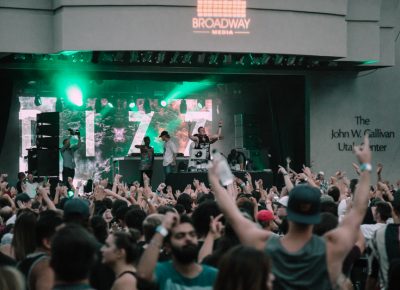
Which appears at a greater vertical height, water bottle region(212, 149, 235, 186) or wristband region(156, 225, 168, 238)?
water bottle region(212, 149, 235, 186)

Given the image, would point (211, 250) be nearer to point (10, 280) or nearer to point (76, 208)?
point (76, 208)

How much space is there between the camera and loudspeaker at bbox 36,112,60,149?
994 inches

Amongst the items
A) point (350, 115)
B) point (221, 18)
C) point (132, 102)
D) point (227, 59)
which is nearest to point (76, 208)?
point (221, 18)

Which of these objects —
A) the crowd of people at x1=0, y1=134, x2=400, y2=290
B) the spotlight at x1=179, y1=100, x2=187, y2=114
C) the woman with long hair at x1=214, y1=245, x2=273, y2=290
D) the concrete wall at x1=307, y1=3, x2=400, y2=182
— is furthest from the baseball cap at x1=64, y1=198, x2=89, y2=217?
the spotlight at x1=179, y1=100, x2=187, y2=114

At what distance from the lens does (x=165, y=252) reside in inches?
289

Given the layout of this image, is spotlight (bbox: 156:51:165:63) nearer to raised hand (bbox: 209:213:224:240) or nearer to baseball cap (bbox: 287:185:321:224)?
A: raised hand (bbox: 209:213:224:240)

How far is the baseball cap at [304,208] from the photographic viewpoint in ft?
18.5

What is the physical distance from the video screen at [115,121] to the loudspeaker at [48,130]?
7.51 m

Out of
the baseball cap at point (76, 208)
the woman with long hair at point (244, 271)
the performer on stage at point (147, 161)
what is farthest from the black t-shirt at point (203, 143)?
the woman with long hair at point (244, 271)

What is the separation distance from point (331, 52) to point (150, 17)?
16.1 feet

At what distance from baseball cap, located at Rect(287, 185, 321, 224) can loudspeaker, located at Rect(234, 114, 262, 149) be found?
24860mm

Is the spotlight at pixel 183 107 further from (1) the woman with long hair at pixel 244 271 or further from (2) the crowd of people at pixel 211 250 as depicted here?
(1) the woman with long hair at pixel 244 271

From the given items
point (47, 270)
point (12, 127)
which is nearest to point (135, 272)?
point (47, 270)

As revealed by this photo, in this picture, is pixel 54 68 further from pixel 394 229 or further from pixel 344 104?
pixel 394 229
